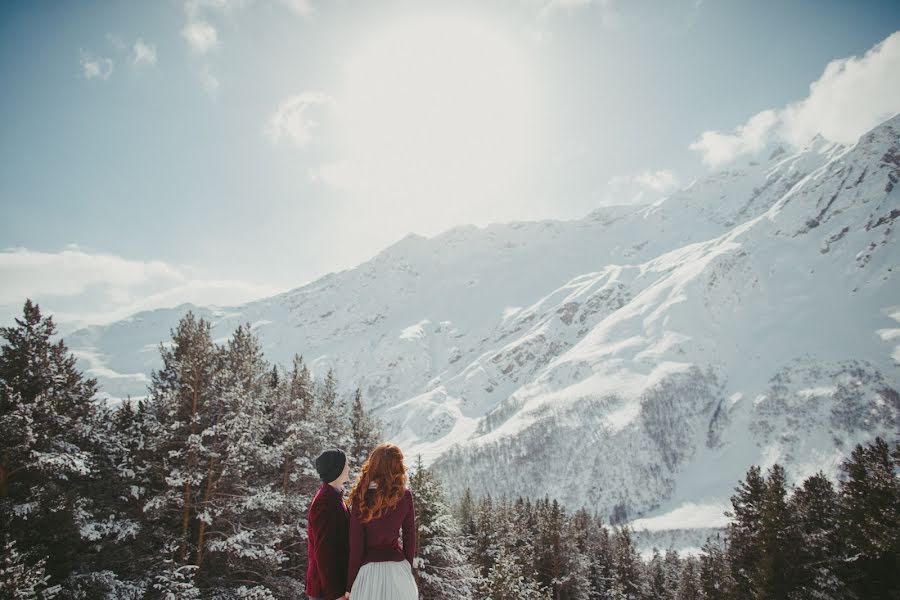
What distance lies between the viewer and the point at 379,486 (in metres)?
4.77

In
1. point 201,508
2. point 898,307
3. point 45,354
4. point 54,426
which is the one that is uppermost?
point 898,307

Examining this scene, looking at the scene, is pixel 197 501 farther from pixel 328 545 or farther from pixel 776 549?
pixel 776 549

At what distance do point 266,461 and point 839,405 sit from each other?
20995 cm

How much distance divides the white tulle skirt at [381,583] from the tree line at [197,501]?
336 inches

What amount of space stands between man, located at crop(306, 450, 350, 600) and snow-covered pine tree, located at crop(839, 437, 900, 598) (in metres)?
20.6

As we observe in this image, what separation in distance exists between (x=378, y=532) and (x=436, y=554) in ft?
47.8

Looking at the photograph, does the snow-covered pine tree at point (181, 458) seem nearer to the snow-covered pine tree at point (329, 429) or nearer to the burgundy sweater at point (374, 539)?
the snow-covered pine tree at point (329, 429)

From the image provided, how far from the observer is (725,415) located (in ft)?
607

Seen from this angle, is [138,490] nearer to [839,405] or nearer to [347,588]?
[347,588]

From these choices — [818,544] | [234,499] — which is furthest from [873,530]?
[234,499]

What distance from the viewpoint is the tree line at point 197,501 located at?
10.1 m

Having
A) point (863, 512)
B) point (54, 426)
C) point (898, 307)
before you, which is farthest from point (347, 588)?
point (898, 307)

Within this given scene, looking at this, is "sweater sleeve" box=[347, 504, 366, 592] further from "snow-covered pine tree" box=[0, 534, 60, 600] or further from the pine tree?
the pine tree

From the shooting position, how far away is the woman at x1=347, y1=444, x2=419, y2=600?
470cm
